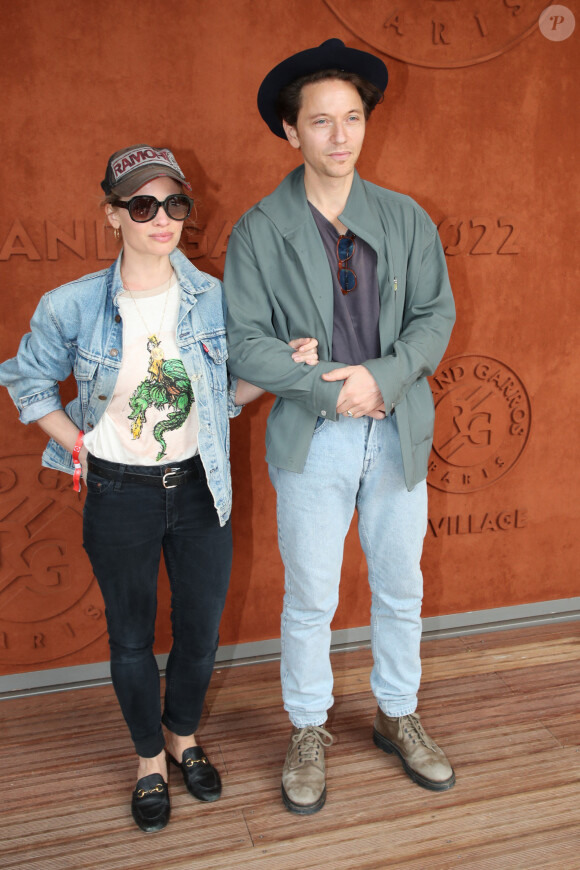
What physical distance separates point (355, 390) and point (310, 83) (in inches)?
33.0

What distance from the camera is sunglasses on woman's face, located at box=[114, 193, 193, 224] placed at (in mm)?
1933

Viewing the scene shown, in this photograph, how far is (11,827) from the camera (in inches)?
88.3

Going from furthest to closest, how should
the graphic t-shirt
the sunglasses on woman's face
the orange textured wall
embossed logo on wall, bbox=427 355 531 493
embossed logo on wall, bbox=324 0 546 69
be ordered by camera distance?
embossed logo on wall, bbox=427 355 531 493 → embossed logo on wall, bbox=324 0 546 69 → the orange textured wall → the graphic t-shirt → the sunglasses on woman's face

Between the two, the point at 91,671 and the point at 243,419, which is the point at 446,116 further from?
the point at 91,671

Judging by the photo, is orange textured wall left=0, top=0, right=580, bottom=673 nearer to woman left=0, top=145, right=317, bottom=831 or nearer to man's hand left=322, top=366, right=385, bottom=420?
woman left=0, top=145, right=317, bottom=831

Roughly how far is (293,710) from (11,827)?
896mm

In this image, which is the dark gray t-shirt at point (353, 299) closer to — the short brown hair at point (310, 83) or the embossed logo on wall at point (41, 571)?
the short brown hair at point (310, 83)

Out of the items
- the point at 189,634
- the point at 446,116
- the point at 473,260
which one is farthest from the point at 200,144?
the point at 189,634

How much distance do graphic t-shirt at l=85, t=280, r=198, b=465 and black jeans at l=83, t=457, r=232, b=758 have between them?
2.2 inches

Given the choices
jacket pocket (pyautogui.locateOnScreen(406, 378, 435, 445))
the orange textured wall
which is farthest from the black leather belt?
the orange textured wall

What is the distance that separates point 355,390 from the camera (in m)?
2.04

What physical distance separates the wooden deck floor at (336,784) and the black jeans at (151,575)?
0.29 metres

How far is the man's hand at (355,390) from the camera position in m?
2.04

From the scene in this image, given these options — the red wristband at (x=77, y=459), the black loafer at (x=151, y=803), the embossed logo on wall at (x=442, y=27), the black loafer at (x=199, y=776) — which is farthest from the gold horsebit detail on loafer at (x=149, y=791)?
the embossed logo on wall at (x=442, y=27)
